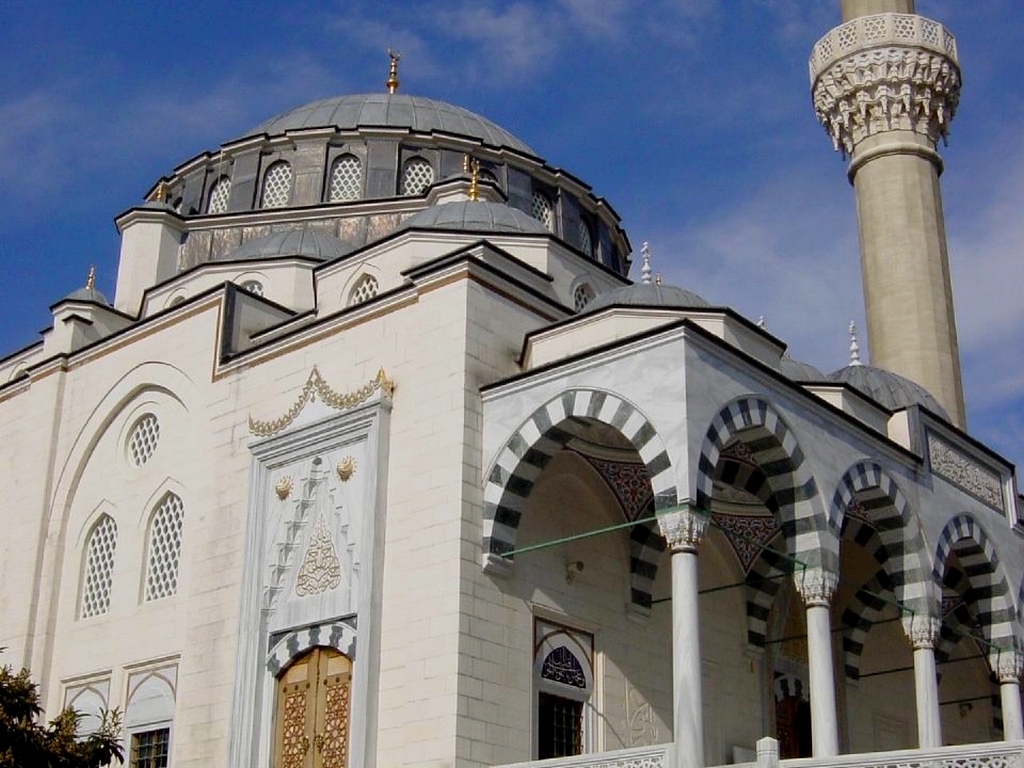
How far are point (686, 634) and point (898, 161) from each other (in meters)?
9.72

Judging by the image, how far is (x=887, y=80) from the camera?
55.1ft

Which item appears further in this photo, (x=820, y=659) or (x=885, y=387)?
(x=885, y=387)

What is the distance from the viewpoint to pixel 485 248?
10.9 metres

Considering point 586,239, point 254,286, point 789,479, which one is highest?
point 586,239

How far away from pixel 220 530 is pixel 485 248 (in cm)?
316

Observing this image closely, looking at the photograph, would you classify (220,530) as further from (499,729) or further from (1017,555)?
(1017,555)

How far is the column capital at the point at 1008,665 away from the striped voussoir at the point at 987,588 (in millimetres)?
Answer: 55

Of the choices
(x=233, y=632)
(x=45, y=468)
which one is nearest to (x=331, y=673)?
(x=233, y=632)

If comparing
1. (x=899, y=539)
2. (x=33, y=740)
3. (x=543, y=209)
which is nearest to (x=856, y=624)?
(x=899, y=539)

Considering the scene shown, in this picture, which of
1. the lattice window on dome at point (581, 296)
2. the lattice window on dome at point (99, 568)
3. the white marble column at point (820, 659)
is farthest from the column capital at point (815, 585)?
the lattice window on dome at point (99, 568)

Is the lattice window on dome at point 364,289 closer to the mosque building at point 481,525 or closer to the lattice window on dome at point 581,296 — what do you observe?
the mosque building at point 481,525

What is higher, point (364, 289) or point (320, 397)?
point (364, 289)

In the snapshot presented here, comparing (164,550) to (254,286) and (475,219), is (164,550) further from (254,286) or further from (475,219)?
(475,219)

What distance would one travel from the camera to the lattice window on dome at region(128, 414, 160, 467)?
1231cm
